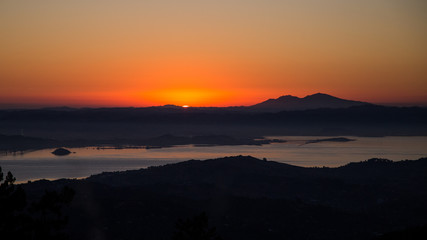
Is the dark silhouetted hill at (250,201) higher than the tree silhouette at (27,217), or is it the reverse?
the tree silhouette at (27,217)

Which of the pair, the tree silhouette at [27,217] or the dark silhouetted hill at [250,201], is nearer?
the tree silhouette at [27,217]

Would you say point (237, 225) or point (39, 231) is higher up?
point (39, 231)

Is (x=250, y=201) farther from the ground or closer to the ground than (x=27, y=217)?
closer to the ground

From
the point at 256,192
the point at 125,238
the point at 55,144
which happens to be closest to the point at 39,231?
the point at 125,238

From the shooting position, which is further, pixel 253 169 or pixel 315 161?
pixel 315 161

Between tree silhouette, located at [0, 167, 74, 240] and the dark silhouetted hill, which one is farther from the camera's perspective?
the dark silhouetted hill

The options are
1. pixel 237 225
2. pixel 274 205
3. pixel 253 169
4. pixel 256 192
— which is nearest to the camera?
pixel 237 225

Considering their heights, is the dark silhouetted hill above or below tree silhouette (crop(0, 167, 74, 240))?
below

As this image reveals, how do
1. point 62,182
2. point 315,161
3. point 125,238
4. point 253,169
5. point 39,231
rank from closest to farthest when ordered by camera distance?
point 39,231 < point 125,238 < point 62,182 < point 253,169 < point 315,161

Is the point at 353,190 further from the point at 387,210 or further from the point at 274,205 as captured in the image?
the point at 274,205

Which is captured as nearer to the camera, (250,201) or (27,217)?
(27,217)
